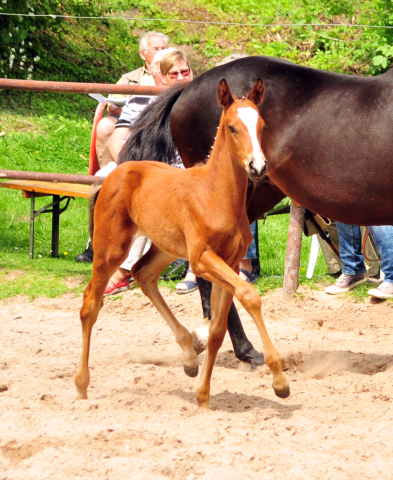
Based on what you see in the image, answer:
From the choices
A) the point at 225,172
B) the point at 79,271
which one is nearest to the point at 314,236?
the point at 79,271

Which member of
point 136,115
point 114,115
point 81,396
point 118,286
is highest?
point 136,115

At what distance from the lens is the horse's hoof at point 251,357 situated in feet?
13.5

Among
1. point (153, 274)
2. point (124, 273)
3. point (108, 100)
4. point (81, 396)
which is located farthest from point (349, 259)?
point (81, 396)

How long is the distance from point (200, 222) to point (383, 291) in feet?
8.90

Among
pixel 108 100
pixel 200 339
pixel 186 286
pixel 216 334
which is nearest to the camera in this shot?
pixel 216 334

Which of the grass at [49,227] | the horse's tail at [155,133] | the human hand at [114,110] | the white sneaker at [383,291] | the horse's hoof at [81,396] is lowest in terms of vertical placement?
the grass at [49,227]

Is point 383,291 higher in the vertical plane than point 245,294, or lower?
lower

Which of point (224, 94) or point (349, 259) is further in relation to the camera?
→ point (349, 259)

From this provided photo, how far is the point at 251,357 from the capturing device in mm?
4129

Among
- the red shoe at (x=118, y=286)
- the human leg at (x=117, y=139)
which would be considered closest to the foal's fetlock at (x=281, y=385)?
the red shoe at (x=118, y=286)

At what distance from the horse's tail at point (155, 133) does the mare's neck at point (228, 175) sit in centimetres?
154

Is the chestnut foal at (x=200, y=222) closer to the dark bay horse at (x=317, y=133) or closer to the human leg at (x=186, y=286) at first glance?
the dark bay horse at (x=317, y=133)

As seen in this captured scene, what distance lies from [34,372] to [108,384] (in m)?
0.49

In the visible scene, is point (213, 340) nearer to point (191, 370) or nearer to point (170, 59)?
point (191, 370)
